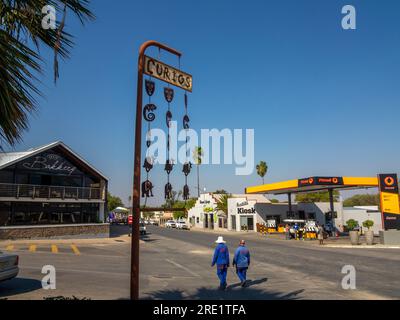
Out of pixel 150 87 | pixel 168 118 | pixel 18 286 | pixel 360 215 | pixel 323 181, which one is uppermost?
pixel 323 181

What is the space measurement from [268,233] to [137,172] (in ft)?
129

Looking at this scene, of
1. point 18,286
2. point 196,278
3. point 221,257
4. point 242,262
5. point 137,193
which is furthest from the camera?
point 196,278

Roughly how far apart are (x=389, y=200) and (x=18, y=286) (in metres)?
26.9

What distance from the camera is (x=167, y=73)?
5.65 m

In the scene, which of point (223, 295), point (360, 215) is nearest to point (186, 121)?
point (223, 295)

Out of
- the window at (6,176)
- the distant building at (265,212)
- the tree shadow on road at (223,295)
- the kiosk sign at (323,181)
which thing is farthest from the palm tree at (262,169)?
the tree shadow on road at (223,295)

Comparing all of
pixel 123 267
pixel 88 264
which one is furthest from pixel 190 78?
pixel 88 264

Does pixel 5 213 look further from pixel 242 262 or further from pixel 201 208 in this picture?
pixel 201 208

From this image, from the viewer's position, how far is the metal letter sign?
5.38 meters

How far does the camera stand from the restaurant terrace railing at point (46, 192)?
2767cm

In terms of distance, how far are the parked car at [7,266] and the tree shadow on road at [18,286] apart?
41 centimetres

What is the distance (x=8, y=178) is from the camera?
2812 cm

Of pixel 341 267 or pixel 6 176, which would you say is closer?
pixel 341 267
